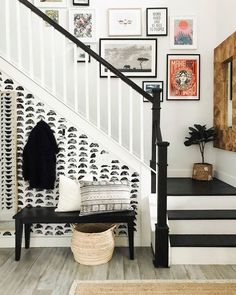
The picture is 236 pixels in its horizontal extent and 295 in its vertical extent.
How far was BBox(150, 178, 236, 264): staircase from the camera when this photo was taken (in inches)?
126

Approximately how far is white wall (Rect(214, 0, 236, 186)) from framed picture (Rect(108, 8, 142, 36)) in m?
1.07

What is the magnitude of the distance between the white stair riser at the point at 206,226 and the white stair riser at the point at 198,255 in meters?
0.27

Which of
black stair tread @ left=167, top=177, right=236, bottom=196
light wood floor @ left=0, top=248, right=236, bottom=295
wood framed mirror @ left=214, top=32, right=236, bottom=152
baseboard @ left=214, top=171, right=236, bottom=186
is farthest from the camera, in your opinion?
baseboard @ left=214, top=171, right=236, bottom=186

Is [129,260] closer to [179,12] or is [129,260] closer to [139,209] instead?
[139,209]

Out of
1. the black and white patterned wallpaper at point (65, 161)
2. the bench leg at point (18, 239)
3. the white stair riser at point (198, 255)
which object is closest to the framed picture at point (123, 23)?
the black and white patterned wallpaper at point (65, 161)

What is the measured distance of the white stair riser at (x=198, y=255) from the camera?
10.5 feet

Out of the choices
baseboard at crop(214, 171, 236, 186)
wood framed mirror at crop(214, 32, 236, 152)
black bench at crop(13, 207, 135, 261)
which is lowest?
black bench at crop(13, 207, 135, 261)

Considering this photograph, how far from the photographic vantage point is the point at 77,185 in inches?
138

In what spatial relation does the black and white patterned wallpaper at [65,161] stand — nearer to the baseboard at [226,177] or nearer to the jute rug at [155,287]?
the jute rug at [155,287]

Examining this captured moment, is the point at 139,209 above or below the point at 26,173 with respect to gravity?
below

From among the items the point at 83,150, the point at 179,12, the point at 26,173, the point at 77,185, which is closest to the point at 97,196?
the point at 77,185

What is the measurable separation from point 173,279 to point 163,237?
40 centimetres

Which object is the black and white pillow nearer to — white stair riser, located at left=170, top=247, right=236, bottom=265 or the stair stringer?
the stair stringer

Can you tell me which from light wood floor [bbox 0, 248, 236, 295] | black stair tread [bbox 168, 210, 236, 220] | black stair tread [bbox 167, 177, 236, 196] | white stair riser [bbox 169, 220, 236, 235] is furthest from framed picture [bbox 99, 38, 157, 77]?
light wood floor [bbox 0, 248, 236, 295]
